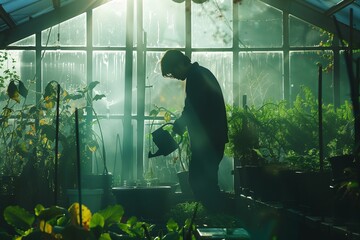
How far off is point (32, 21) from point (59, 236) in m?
7.63

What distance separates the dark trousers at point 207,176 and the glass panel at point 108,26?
181 inches

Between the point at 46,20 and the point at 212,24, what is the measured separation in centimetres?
233

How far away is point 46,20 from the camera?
8.45m

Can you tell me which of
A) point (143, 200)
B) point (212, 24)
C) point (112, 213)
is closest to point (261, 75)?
point (212, 24)

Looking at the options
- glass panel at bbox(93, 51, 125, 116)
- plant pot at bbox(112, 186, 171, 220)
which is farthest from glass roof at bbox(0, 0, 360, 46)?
plant pot at bbox(112, 186, 171, 220)

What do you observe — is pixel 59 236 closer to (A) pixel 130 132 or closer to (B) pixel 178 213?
(B) pixel 178 213

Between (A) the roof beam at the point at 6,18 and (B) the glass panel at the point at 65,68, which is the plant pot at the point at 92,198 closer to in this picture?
(A) the roof beam at the point at 6,18

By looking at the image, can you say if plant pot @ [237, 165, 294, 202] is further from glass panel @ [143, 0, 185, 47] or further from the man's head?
glass panel @ [143, 0, 185, 47]

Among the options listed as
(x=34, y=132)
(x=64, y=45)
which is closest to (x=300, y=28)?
(x=64, y=45)

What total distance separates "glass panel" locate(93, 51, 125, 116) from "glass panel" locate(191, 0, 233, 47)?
1095 millimetres

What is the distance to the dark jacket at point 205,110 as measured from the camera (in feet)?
13.7

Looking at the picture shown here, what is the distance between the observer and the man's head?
4.04 metres

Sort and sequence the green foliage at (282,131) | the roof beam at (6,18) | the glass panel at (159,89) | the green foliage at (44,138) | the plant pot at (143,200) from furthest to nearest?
the glass panel at (159,89), the roof beam at (6,18), the green foliage at (44,138), the green foliage at (282,131), the plant pot at (143,200)

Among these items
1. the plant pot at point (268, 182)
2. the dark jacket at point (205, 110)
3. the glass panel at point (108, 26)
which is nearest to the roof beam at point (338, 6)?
the glass panel at point (108, 26)
